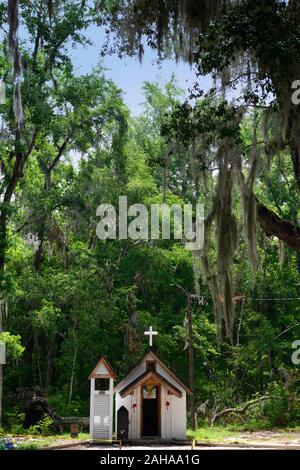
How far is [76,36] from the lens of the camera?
22938mm

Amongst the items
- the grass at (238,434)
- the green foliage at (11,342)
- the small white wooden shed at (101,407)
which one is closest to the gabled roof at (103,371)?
the small white wooden shed at (101,407)

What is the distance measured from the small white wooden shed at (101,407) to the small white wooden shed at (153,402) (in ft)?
2.71

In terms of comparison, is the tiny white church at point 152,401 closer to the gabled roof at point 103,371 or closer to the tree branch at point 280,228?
the gabled roof at point 103,371

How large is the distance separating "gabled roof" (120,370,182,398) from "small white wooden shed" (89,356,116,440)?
0.69 m

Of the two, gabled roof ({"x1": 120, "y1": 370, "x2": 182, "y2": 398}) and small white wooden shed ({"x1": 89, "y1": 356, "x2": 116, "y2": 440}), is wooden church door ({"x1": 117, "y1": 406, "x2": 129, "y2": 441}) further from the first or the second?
gabled roof ({"x1": 120, "y1": 370, "x2": 182, "y2": 398})

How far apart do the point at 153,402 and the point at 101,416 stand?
2061 millimetres

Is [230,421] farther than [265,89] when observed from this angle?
→ Yes

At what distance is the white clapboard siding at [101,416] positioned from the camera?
66.7 ft

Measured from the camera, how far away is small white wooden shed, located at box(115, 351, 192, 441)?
21.3 meters

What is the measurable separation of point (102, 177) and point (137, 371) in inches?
401

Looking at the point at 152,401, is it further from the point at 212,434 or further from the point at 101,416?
the point at 212,434

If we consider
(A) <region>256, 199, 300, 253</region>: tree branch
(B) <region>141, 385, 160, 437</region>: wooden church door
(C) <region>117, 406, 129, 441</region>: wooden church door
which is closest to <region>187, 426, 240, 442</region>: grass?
(B) <region>141, 385, 160, 437</region>: wooden church door
